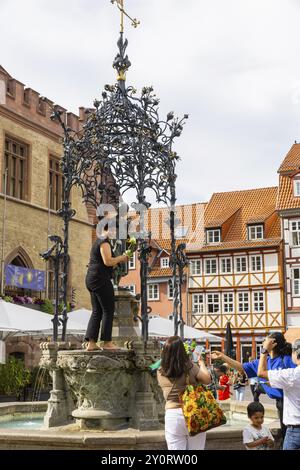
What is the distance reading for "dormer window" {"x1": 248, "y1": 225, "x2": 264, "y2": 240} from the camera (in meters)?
35.7

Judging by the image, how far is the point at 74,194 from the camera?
26219 mm

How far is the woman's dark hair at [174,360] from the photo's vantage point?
446 cm

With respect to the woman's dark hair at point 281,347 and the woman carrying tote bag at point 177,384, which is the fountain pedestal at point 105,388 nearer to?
the woman's dark hair at point 281,347

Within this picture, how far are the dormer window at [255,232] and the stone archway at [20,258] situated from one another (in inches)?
627

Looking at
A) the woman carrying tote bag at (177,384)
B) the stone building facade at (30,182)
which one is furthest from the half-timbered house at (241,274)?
the woman carrying tote bag at (177,384)

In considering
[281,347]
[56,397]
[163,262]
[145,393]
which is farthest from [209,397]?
[163,262]

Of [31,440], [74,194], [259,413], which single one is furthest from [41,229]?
[259,413]

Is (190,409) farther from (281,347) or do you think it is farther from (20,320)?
(20,320)

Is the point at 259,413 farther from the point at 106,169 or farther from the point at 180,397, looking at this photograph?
the point at 106,169

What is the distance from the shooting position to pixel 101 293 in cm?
728

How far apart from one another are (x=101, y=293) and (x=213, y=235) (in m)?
29.9
